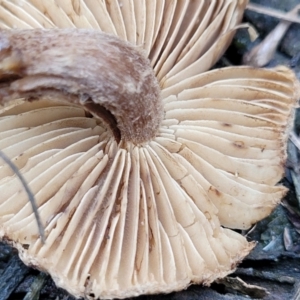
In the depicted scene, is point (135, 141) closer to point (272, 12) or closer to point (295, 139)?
point (295, 139)

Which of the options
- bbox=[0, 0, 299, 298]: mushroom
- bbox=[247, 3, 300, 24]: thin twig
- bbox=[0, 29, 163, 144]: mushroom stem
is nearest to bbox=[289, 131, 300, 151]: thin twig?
bbox=[0, 0, 299, 298]: mushroom

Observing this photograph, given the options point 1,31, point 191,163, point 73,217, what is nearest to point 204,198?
point 191,163

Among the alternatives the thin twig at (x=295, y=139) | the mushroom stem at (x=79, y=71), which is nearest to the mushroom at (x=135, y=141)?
the mushroom stem at (x=79, y=71)

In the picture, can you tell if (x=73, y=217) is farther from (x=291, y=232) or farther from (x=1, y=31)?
(x=291, y=232)

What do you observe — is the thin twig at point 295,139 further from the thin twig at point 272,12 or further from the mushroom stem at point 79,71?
→ the mushroom stem at point 79,71

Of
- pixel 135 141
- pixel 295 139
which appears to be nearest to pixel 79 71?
pixel 135 141

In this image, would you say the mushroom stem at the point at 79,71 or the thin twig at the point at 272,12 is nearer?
the mushroom stem at the point at 79,71

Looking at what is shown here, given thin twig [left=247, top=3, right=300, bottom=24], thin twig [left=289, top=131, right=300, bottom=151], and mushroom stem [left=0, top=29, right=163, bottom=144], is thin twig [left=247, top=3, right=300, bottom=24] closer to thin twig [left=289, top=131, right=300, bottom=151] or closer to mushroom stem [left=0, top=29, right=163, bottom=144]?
thin twig [left=289, top=131, right=300, bottom=151]

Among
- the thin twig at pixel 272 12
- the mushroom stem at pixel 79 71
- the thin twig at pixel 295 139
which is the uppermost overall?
the thin twig at pixel 272 12
